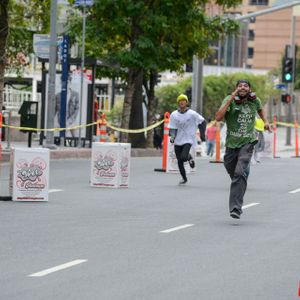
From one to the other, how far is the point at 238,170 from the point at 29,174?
3599 mm

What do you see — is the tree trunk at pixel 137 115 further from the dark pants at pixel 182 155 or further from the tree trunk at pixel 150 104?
the dark pants at pixel 182 155

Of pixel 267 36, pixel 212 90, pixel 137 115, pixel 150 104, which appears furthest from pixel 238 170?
pixel 267 36

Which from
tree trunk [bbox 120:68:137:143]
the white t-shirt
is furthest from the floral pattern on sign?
tree trunk [bbox 120:68:137:143]

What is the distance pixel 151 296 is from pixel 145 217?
6.50 m

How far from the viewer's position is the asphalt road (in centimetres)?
905

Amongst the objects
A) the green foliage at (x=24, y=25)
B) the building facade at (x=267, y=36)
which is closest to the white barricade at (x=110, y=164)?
the green foliage at (x=24, y=25)

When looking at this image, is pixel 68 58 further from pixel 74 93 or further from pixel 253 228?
pixel 253 228

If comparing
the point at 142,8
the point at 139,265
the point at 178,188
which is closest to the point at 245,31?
the point at 142,8

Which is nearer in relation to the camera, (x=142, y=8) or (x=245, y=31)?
(x=142, y=8)

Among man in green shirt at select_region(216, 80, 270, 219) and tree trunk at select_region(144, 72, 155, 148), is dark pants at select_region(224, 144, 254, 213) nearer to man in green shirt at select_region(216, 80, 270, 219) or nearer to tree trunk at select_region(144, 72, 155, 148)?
man in green shirt at select_region(216, 80, 270, 219)

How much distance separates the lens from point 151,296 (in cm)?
863

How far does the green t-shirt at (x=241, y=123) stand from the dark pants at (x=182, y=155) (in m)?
6.82

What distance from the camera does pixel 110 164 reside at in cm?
2025

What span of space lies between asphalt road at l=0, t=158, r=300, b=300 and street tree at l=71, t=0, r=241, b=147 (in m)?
16.8
